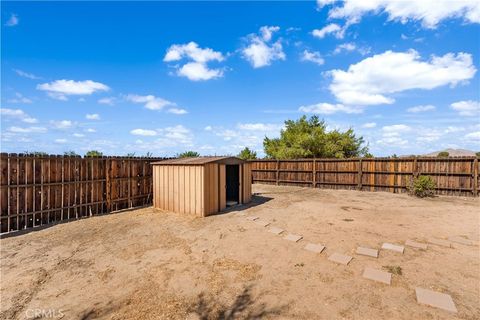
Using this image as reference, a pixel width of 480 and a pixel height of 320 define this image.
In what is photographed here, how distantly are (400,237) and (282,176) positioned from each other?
1076 centimetres

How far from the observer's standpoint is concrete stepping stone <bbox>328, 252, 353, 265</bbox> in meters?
4.53

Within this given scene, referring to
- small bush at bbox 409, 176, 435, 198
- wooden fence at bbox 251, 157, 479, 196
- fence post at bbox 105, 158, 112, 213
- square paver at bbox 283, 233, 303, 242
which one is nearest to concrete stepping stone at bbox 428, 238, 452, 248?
square paver at bbox 283, 233, 303, 242

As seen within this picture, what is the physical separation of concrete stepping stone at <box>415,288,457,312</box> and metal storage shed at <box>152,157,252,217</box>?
19.0ft

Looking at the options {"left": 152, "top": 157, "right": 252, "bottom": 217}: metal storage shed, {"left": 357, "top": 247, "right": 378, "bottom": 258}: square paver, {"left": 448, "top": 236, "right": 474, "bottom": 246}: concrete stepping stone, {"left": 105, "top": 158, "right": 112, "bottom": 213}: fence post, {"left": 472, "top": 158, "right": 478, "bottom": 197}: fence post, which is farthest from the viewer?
{"left": 472, "top": 158, "right": 478, "bottom": 197}: fence post

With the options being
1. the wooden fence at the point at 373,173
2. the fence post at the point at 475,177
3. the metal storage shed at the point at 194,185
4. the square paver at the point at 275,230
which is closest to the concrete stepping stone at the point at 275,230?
the square paver at the point at 275,230

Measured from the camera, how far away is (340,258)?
4.67 m

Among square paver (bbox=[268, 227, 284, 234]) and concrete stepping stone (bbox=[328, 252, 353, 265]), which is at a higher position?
square paver (bbox=[268, 227, 284, 234])

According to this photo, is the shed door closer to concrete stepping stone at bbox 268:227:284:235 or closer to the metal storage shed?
the metal storage shed

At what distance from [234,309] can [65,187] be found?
23.0 ft

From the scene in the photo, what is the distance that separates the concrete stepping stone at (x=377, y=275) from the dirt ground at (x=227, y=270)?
11cm

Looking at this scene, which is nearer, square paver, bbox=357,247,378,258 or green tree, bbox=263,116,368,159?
square paver, bbox=357,247,378,258

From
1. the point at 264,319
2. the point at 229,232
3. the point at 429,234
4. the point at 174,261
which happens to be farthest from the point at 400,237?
the point at 174,261

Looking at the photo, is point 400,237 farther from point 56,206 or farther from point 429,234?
point 56,206

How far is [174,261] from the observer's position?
470cm
